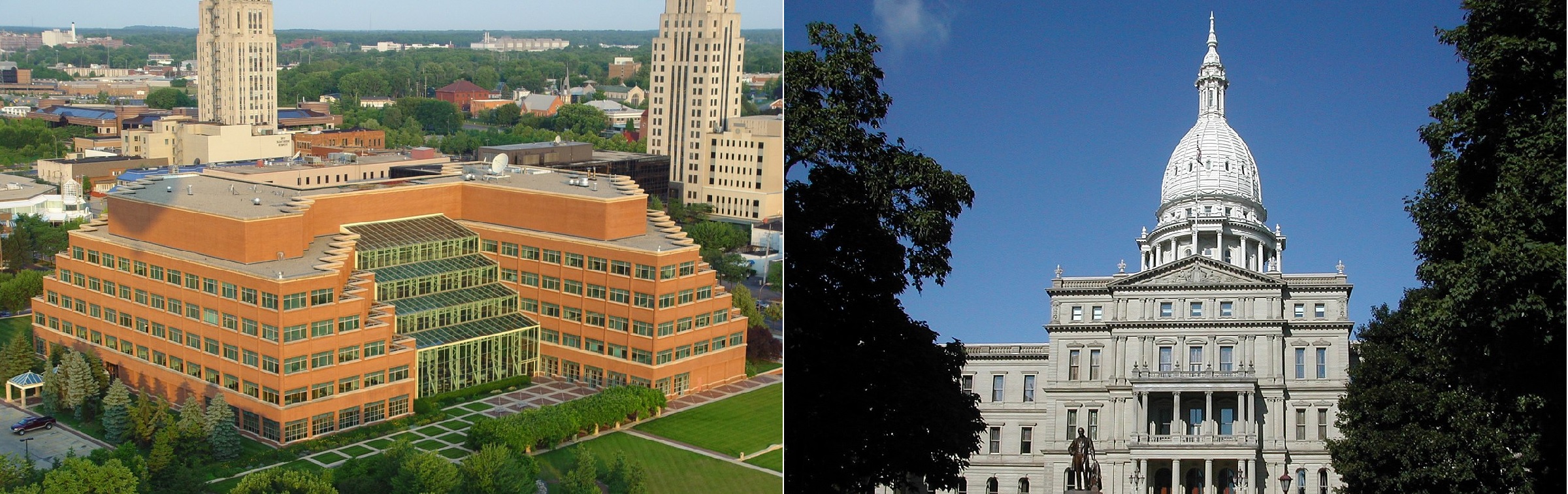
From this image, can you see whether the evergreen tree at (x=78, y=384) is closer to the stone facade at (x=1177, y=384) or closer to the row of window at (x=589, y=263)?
the row of window at (x=589, y=263)

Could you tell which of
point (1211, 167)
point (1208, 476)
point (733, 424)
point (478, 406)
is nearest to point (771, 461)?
point (733, 424)

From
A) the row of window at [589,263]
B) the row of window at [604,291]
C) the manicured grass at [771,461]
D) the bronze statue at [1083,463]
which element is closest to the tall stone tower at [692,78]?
the row of window at [589,263]

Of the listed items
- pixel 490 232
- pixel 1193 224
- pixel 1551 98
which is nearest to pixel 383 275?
pixel 490 232

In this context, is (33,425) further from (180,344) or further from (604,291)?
(604,291)

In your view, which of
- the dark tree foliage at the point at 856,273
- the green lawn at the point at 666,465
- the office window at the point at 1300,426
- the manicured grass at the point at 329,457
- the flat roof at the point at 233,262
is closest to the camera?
the flat roof at the point at 233,262

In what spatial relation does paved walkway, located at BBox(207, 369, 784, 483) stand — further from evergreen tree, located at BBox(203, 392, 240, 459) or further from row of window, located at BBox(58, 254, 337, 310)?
row of window, located at BBox(58, 254, 337, 310)
